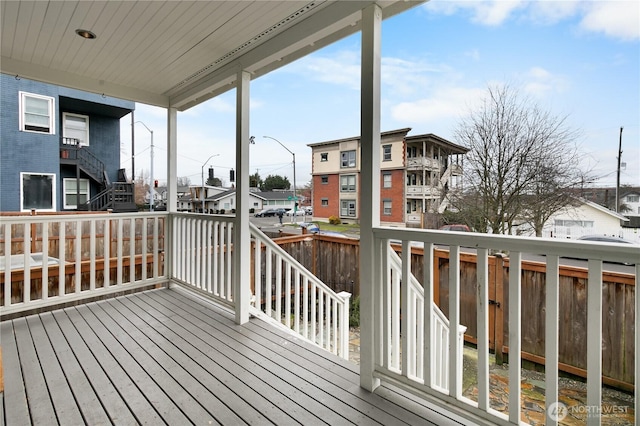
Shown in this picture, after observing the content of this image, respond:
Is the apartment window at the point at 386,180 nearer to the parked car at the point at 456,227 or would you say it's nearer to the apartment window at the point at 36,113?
the parked car at the point at 456,227

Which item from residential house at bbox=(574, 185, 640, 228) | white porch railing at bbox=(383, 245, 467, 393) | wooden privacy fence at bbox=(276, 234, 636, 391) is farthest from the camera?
wooden privacy fence at bbox=(276, 234, 636, 391)

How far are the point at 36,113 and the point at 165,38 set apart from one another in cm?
543

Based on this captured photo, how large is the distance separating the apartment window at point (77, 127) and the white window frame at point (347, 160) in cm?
571

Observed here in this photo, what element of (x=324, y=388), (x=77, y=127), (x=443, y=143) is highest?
(x=77, y=127)

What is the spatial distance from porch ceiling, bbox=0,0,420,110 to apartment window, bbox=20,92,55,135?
3.71 meters

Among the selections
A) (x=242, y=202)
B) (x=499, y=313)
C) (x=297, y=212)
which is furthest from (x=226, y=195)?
(x=499, y=313)

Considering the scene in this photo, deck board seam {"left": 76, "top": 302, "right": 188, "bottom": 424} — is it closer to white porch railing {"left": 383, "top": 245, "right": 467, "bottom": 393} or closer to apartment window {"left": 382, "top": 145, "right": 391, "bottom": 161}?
white porch railing {"left": 383, "top": 245, "right": 467, "bottom": 393}

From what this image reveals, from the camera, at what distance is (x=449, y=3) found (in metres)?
2.32

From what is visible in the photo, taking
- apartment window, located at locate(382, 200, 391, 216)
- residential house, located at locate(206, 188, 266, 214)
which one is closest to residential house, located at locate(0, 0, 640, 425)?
residential house, located at locate(206, 188, 266, 214)

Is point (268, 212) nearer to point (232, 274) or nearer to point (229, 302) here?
point (232, 274)

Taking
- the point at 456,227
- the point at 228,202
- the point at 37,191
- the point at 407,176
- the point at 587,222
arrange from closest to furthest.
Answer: the point at 587,222 → the point at 456,227 → the point at 407,176 → the point at 228,202 → the point at 37,191

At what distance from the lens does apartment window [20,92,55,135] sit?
5832 millimetres

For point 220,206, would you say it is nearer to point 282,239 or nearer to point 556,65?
point 282,239

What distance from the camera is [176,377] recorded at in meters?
2.03
